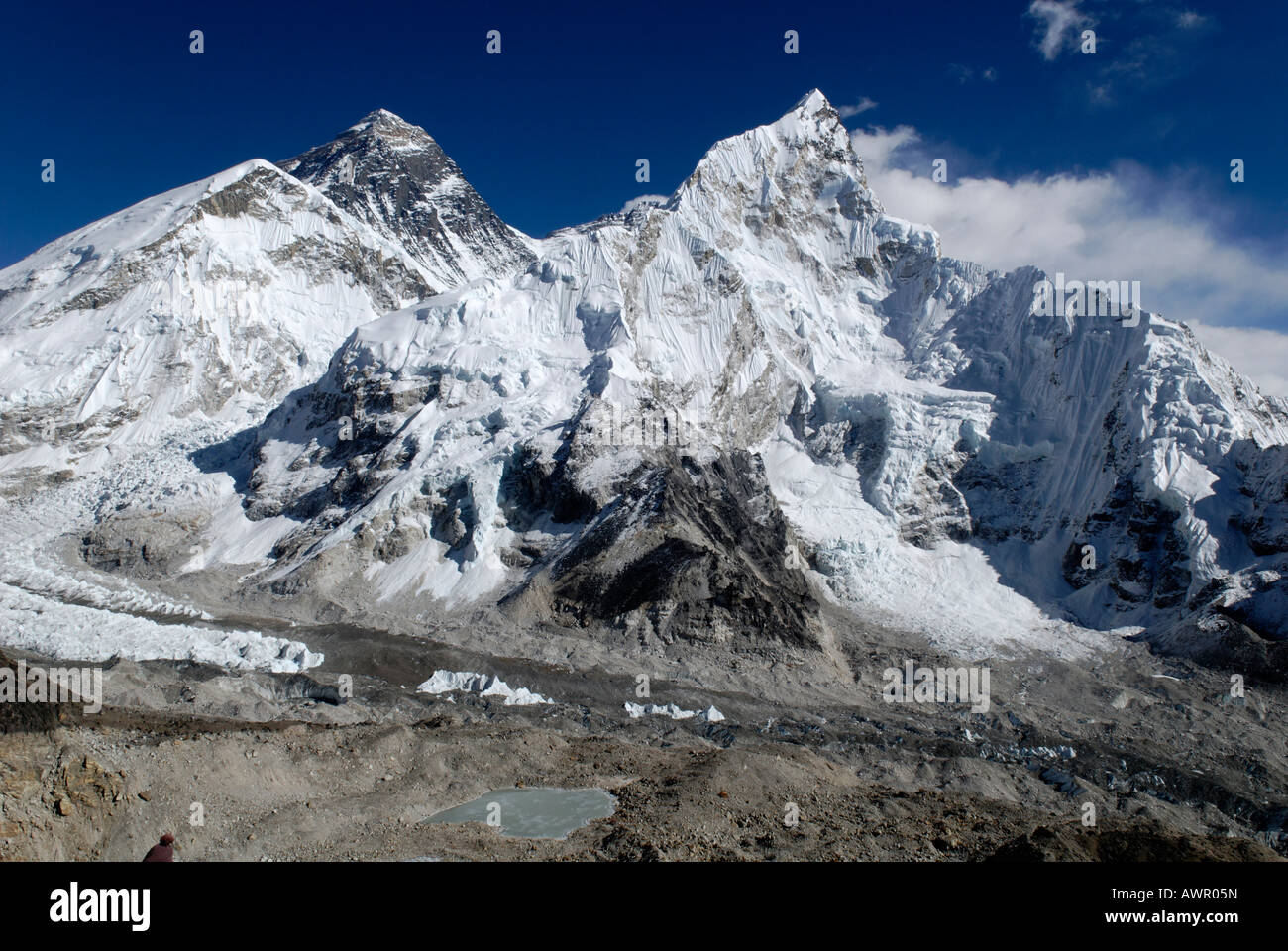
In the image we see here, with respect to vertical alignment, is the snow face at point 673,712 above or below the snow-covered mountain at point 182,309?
below

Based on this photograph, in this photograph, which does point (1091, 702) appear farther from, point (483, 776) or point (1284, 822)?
point (483, 776)

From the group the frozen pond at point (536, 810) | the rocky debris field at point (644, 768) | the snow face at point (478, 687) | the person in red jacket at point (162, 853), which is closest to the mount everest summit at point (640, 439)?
the rocky debris field at point (644, 768)

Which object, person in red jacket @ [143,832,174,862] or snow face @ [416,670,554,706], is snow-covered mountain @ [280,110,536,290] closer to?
snow face @ [416,670,554,706]

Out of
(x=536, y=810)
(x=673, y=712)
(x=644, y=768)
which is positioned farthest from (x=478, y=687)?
(x=536, y=810)

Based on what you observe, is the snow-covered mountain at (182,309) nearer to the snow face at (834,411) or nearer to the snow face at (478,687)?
the snow face at (834,411)

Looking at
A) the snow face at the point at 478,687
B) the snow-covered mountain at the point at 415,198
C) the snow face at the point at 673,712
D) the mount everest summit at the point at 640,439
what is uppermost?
the snow-covered mountain at the point at 415,198

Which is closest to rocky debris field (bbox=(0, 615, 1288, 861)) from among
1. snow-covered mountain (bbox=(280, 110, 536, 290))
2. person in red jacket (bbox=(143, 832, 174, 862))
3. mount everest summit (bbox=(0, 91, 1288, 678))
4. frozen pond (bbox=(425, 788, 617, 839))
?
frozen pond (bbox=(425, 788, 617, 839))
